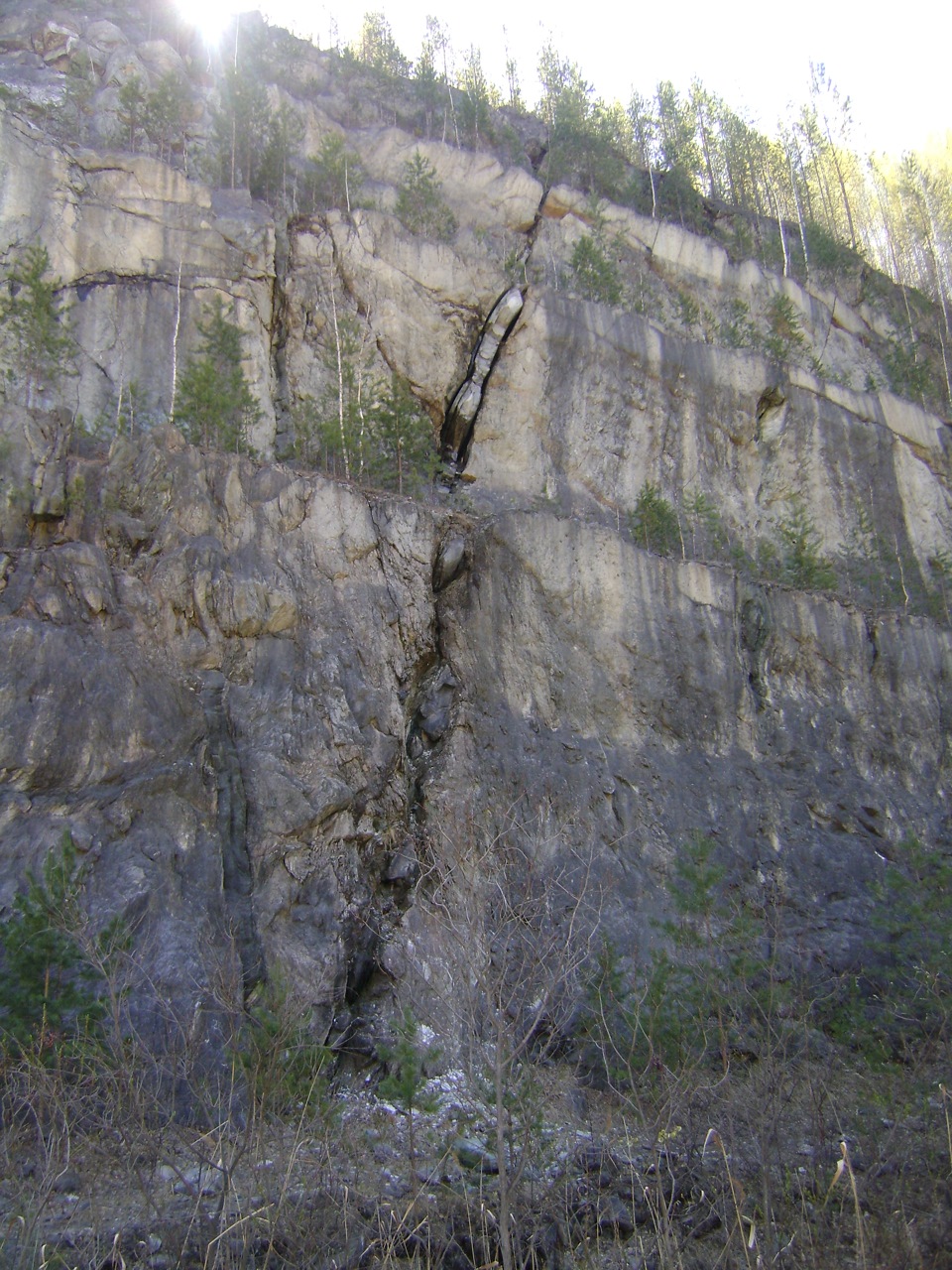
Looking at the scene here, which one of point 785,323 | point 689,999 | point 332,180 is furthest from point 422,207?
point 689,999

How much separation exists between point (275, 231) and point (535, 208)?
489 inches

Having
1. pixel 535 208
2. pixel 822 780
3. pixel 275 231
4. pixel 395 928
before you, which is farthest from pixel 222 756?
pixel 535 208

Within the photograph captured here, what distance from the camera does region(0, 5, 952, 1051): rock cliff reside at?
15.7 m

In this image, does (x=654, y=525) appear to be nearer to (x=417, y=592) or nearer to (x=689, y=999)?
(x=417, y=592)

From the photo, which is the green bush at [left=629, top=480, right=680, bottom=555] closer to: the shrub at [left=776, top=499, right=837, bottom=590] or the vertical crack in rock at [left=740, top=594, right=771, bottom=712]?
the vertical crack in rock at [left=740, top=594, right=771, bottom=712]

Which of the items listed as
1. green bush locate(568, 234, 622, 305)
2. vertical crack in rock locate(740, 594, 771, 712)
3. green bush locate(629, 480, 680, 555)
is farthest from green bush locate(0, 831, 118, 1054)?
green bush locate(568, 234, 622, 305)

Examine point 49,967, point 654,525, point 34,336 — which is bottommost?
point 49,967

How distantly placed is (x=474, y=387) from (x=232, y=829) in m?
18.4

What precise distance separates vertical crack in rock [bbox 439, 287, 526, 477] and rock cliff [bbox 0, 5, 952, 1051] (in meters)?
0.21

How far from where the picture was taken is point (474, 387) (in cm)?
2948

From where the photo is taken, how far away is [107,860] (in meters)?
14.6

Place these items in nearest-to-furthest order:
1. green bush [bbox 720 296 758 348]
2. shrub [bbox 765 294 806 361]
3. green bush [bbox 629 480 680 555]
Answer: green bush [bbox 629 480 680 555], green bush [bbox 720 296 758 348], shrub [bbox 765 294 806 361]

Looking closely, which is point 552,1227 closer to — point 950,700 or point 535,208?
point 950,700

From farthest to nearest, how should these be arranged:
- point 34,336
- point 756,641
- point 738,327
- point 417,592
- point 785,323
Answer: point 785,323 < point 738,327 < point 756,641 < point 34,336 < point 417,592
